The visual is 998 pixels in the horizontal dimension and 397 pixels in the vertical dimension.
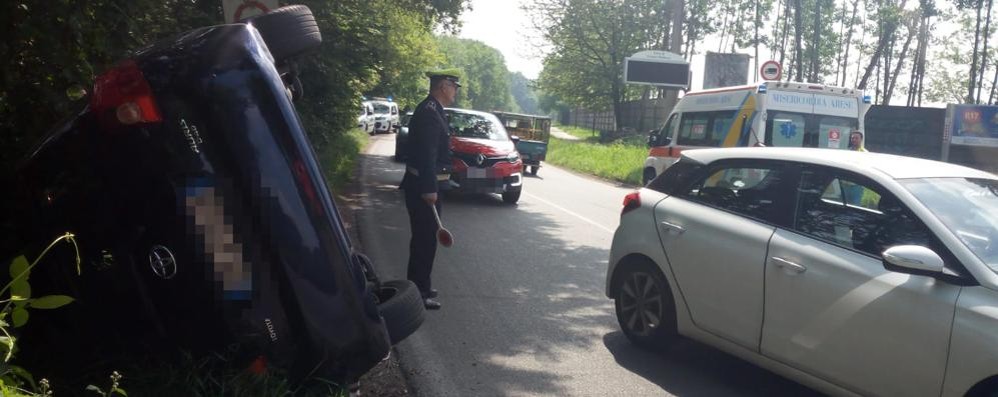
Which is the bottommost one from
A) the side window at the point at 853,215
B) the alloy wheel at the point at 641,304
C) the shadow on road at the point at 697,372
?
the shadow on road at the point at 697,372

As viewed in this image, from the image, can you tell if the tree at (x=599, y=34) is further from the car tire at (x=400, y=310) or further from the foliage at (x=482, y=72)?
the foliage at (x=482, y=72)

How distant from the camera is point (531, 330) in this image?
19.7ft

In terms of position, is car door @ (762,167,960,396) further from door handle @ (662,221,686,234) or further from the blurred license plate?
the blurred license plate

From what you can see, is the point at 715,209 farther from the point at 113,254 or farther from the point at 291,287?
the point at 113,254

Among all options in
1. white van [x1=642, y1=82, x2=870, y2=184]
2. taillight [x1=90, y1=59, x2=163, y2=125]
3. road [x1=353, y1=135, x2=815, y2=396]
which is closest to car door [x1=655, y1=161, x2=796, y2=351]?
road [x1=353, y1=135, x2=815, y2=396]

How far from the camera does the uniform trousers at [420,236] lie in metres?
6.14

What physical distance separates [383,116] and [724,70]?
80.1ft

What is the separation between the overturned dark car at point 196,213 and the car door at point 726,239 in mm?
2523

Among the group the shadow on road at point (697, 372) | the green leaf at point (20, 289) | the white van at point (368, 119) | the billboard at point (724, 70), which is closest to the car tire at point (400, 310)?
the green leaf at point (20, 289)

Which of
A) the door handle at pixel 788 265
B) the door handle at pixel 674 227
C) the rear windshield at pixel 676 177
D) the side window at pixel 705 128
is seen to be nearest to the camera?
the door handle at pixel 788 265

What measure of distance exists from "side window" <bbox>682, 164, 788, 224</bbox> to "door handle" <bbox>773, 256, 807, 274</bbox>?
1.01ft

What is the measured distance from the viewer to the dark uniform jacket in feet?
19.7

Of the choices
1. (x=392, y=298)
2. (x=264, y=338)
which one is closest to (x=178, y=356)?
(x=264, y=338)

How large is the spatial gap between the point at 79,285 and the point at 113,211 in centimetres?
32
